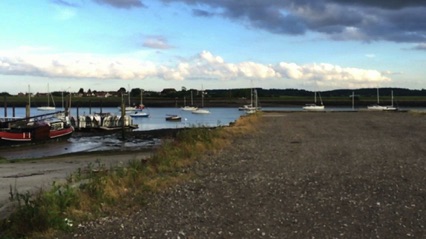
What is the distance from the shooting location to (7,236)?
6512mm

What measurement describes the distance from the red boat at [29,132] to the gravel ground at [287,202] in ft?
110

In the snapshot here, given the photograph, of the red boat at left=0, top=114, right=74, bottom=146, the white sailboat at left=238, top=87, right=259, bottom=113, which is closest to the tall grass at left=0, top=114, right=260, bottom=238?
the red boat at left=0, top=114, right=74, bottom=146

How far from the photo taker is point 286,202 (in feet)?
27.4

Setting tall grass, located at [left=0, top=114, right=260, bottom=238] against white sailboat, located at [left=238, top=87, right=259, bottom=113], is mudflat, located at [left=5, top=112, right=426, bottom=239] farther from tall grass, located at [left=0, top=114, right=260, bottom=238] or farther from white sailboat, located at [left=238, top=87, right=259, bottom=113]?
white sailboat, located at [left=238, top=87, right=259, bottom=113]

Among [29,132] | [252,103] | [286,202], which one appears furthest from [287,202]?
[252,103]

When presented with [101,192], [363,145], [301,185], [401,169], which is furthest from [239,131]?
[101,192]

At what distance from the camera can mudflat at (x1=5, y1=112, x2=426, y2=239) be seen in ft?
21.9

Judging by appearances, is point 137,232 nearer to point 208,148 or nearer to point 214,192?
point 214,192

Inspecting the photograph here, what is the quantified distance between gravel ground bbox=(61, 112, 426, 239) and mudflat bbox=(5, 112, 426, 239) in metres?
0.01

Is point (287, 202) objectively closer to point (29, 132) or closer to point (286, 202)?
point (286, 202)

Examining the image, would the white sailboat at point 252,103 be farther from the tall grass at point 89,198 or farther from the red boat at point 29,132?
the tall grass at point 89,198

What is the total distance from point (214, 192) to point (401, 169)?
5.25 m

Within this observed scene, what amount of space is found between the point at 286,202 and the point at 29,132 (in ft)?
134

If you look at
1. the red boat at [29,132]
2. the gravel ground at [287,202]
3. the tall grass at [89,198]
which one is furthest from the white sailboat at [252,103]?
the tall grass at [89,198]
